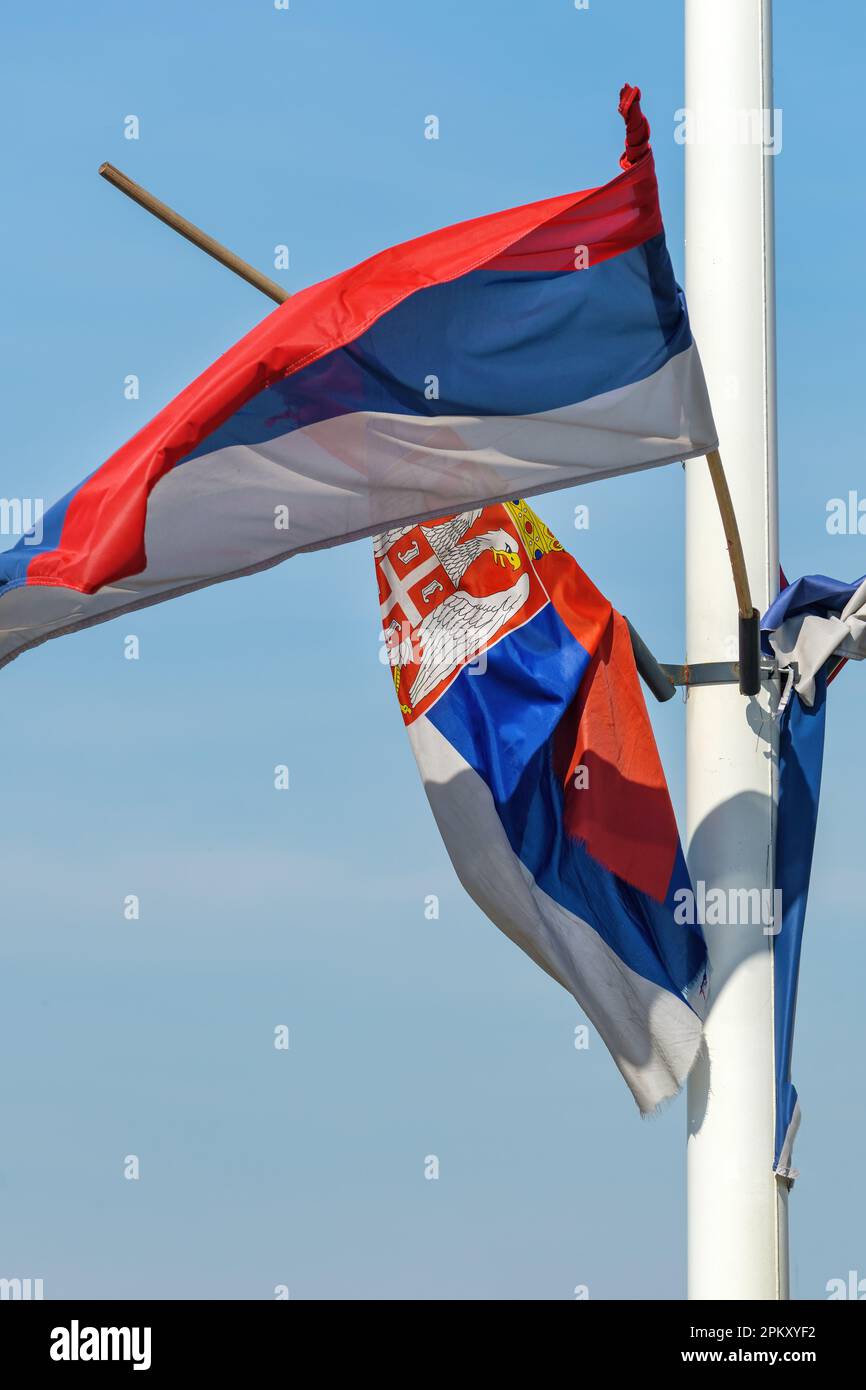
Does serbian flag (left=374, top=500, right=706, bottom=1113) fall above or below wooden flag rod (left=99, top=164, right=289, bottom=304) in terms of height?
below

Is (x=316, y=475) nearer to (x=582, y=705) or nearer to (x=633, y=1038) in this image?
(x=582, y=705)

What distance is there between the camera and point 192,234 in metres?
14.8

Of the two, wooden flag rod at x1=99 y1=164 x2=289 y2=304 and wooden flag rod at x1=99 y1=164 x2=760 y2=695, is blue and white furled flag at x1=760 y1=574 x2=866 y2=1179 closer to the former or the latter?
wooden flag rod at x1=99 y1=164 x2=760 y2=695

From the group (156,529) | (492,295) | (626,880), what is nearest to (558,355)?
(492,295)

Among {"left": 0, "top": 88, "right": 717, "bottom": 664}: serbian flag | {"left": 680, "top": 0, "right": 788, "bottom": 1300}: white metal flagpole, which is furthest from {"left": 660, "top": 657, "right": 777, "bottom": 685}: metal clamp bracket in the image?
{"left": 0, "top": 88, "right": 717, "bottom": 664}: serbian flag

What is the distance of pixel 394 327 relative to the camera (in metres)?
13.0

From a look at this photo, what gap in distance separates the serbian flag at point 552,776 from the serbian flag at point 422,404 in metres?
1.36

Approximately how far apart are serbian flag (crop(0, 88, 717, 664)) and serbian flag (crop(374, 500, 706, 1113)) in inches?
53.4

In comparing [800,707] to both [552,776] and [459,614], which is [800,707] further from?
[459,614]

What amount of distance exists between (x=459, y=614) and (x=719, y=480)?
182 centimetres

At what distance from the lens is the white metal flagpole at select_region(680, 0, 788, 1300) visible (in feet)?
47.2

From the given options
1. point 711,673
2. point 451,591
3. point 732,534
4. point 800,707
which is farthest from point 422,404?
point 800,707

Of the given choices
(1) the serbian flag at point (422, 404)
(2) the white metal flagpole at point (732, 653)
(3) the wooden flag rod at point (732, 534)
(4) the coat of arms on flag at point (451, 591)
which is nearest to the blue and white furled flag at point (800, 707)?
(2) the white metal flagpole at point (732, 653)

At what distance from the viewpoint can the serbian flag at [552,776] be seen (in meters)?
14.2
